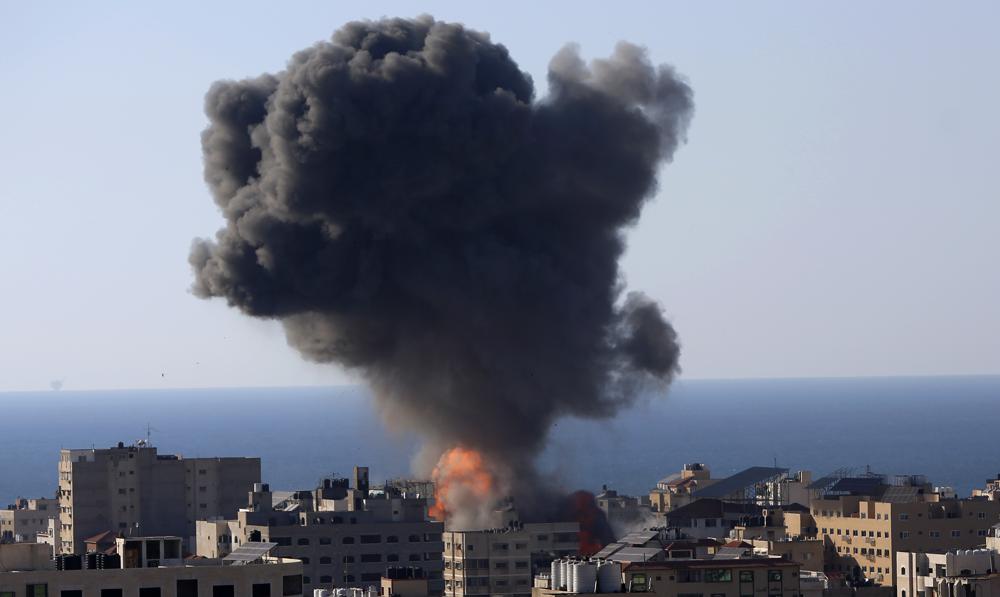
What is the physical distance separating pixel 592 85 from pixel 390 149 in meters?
8.81

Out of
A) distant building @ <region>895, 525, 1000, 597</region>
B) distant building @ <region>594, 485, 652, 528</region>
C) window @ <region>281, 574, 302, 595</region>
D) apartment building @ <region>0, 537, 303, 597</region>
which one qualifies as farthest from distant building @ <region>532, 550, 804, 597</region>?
distant building @ <region>594, 485, 652, 528</region>

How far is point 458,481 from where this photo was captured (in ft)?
290

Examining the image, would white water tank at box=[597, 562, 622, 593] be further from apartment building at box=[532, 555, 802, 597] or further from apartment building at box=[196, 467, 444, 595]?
apartment building at box=[196, 467, 444, 595]

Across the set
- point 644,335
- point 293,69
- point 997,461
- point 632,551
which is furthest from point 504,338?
point 997,461

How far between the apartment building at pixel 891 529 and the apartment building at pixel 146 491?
24439 millimetres

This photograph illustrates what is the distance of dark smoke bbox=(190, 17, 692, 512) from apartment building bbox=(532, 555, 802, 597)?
36.3 metres

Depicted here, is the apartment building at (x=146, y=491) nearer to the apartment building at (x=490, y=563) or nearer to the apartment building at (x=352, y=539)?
the apartment building at (x=352, y=539)

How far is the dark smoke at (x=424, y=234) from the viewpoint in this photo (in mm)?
88312

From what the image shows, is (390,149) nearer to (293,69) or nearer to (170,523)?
(293,69)

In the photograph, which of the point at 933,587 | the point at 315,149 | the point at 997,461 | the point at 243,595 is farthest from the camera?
the point at 997,461

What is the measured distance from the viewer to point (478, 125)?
89.6 m

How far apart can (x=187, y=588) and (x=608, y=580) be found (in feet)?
35.3

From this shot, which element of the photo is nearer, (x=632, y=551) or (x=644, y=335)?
(x=632, y=551)


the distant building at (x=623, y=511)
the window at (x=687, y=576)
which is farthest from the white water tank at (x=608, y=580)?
the distant building at (x=623, y=511)
